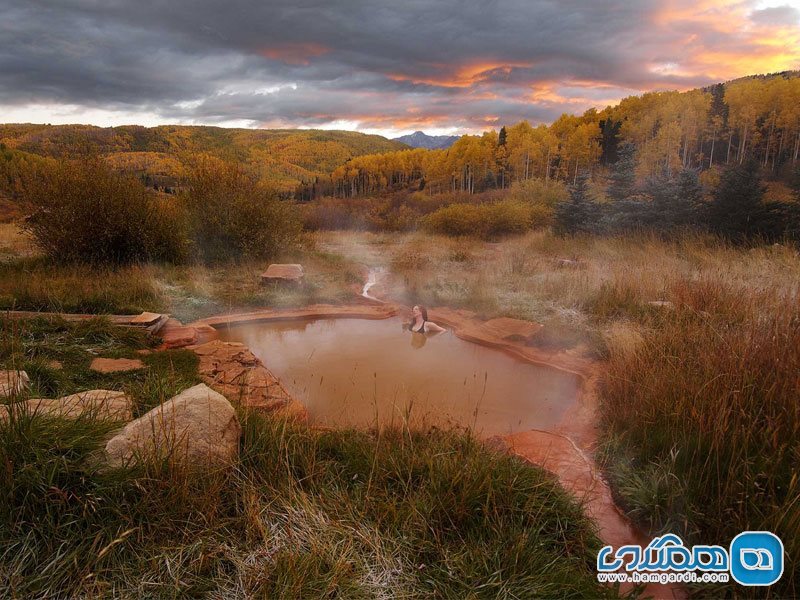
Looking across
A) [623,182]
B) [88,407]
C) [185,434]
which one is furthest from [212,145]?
[185,434]

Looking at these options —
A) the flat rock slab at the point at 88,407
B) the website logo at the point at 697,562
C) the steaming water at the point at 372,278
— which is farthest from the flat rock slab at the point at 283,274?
the website logo at the point at 697,562

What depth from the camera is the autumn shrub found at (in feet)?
48.3

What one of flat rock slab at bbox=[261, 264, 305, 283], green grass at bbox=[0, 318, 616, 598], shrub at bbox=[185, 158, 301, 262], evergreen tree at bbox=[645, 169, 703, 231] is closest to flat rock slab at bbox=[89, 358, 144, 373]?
green grass at bbox=[0, 318, 616, 598]

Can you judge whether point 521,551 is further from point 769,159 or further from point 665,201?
point 769,159

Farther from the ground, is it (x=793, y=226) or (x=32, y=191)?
(x=32, y=191)

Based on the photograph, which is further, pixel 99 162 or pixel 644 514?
pixel 99 162

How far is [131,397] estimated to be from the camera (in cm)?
305

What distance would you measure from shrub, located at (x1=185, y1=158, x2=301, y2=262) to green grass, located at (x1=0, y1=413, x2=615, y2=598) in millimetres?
8281

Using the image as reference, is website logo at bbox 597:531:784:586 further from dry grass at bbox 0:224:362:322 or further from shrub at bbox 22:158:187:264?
shrub at bbox 22:158:187:264

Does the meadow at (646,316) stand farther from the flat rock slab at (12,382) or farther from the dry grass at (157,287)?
the flat rock slab at (12,382)

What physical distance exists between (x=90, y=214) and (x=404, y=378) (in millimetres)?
7179

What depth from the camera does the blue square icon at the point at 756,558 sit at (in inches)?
69.9

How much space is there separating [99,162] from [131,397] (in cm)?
770

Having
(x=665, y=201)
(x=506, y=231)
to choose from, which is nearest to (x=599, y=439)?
(x=665, y=201)
